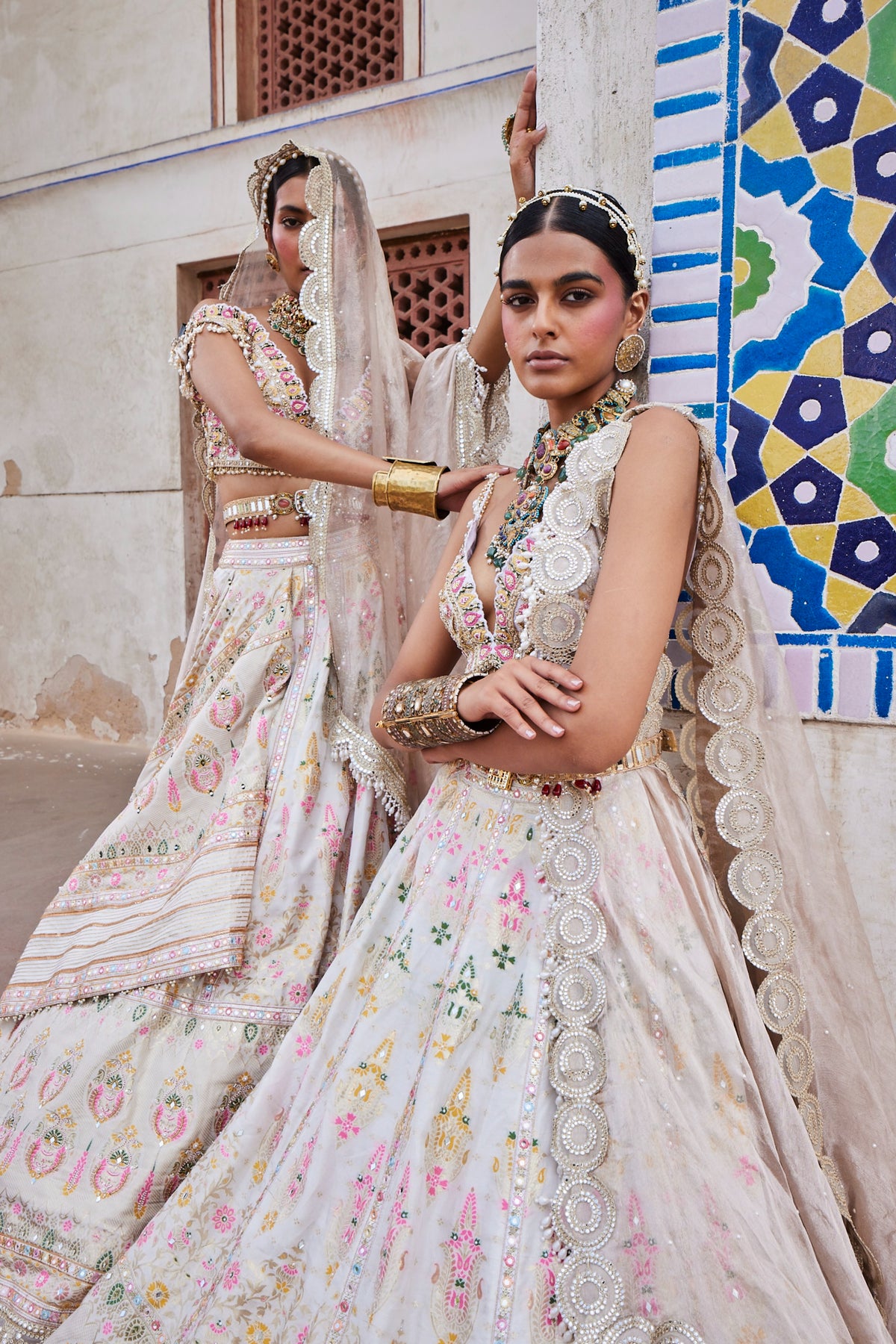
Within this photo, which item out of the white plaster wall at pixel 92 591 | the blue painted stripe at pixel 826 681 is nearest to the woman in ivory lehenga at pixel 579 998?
the blue painted stripe at pixel 826 681

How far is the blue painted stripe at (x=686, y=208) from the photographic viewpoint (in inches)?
67.6

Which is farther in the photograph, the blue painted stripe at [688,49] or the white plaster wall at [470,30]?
the white plaster wall at [470,30]

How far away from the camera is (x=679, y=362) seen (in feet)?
5.84

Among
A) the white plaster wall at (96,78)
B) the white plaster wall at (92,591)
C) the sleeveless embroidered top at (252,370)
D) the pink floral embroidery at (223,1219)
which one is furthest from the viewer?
the white plaster wall at (92,591)

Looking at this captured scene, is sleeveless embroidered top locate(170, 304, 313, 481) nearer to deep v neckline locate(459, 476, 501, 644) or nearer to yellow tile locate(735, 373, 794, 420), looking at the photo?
deep v neckline locate(459, 476, 501, 644)

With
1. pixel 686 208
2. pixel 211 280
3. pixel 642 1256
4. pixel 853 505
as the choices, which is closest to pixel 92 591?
pixel 211 280

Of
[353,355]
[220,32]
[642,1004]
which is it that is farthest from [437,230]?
[642,1004]

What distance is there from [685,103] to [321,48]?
11.4 feet

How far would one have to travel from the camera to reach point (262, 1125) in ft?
4.87

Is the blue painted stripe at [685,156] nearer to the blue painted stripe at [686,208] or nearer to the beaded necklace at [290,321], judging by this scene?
the blue painted stripe at [686,208]

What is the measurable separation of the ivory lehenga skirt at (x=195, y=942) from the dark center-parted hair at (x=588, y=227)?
0.96 meters

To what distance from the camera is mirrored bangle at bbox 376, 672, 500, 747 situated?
1.36 m

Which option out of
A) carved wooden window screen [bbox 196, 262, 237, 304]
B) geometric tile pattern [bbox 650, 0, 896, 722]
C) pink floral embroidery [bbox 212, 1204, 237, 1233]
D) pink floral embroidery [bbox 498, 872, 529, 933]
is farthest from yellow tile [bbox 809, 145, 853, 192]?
carved wooden window screen [bbox 196, 262, 237, 304]

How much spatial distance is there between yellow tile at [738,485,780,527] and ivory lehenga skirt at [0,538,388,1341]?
2.89 ft
